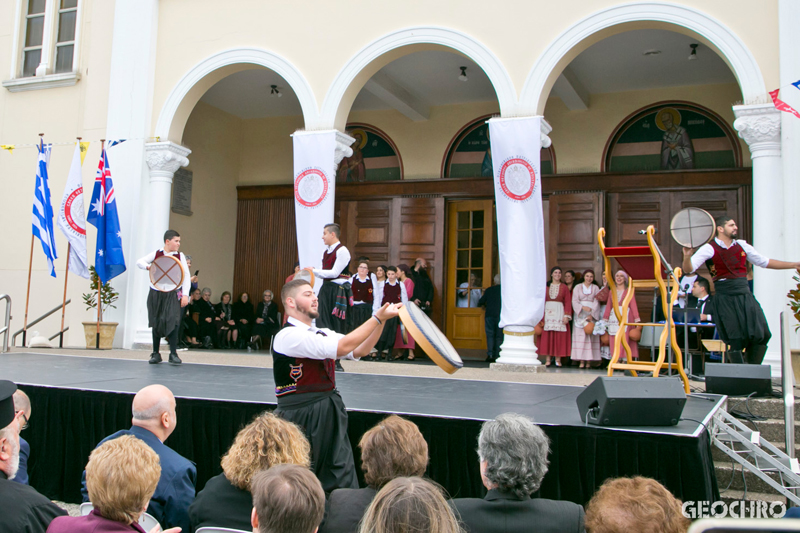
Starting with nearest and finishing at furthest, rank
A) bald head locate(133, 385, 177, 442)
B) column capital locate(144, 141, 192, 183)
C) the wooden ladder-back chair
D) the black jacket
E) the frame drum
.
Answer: the black jacket → bald head locate(133, 385, 177, 442) → the wooden ladder-back chair → the frame drum → column capital locate(144, 141, 192, 183)

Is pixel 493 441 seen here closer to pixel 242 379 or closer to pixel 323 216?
pixel 242 379

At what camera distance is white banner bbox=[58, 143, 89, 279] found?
10.4 metres

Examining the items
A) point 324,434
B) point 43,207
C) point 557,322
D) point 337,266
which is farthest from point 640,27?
point 43,207

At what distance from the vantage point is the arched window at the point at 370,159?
13047 mm

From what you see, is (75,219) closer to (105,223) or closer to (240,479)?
(105,223)

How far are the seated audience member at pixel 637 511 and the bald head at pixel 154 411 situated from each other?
6.40 feet

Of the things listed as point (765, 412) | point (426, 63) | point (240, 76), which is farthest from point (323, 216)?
point (765, 412)

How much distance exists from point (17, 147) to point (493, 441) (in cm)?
1206

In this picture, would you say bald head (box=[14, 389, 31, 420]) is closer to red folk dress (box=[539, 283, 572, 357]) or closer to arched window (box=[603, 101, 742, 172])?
red folk dress (box=[539, 283, 572, 357])

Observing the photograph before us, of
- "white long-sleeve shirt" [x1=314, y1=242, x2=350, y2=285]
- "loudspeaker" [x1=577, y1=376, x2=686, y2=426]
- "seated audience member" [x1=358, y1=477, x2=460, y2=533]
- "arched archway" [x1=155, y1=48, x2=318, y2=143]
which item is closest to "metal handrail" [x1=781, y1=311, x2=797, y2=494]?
"loudspeaker" [x1=577, y1=376, x2=686, y2=426]

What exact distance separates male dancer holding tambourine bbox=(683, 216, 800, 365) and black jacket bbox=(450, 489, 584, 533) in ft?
13.9

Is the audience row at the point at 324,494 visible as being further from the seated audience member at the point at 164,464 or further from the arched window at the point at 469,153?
the arched window at the point at 469,153

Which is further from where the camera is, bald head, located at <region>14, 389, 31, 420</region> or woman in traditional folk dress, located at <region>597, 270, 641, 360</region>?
woman in traditional folk dress, located at <region>597, 270, 641, 360</region>

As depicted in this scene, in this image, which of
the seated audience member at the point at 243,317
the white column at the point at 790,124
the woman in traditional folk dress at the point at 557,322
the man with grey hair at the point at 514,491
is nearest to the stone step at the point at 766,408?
the white column at the point at 790,124
